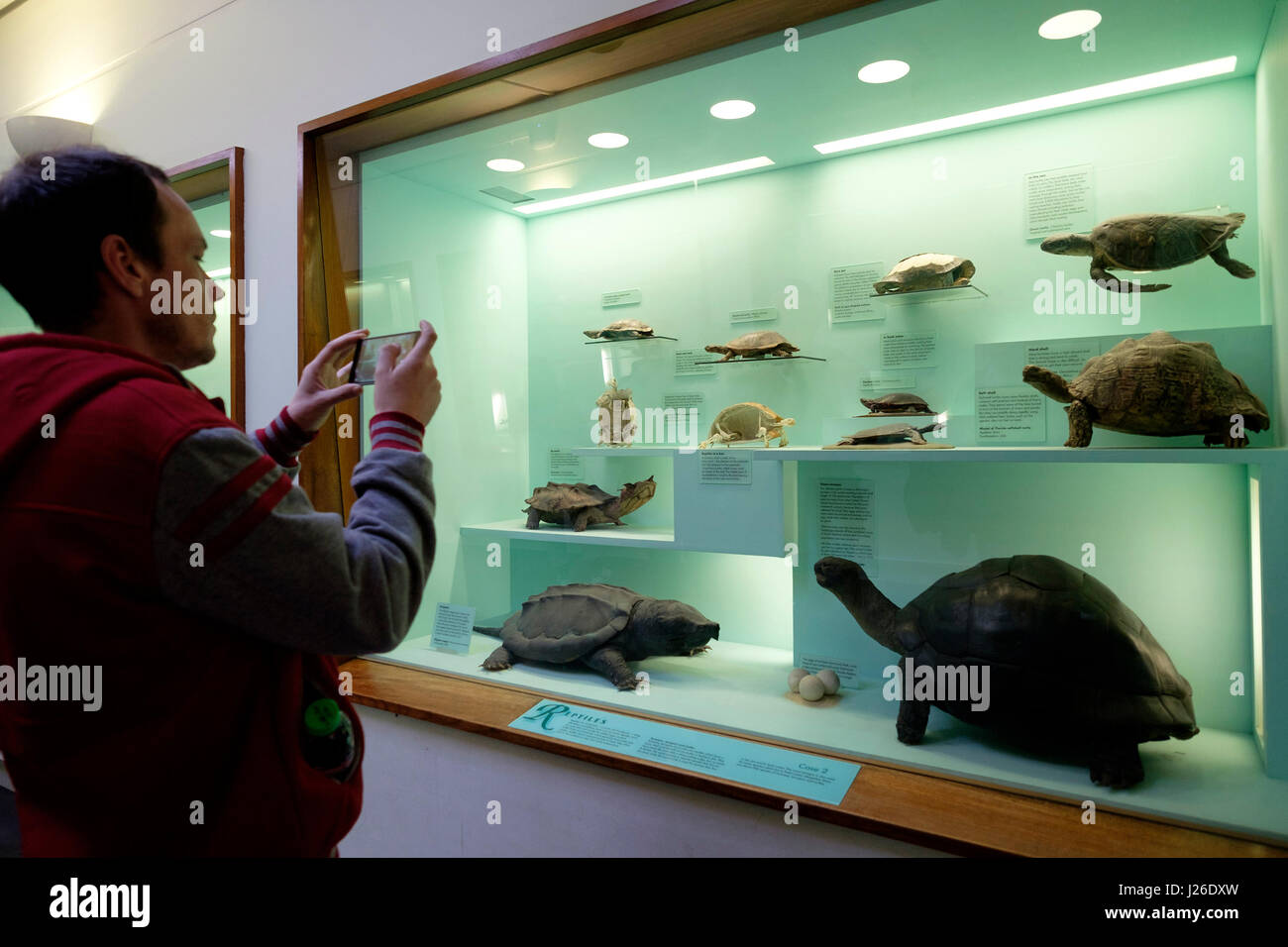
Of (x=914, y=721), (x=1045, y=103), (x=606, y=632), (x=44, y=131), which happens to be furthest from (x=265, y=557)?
(x=44, y=131)

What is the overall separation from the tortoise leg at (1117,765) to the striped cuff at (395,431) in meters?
1.34

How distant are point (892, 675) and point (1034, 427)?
2.21 feet

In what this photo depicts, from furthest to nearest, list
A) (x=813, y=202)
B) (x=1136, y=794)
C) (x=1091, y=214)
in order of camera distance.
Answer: (x=813, y=202)
(x=1091, y=214)
(x=1136, y=794)

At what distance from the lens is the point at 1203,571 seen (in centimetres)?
168

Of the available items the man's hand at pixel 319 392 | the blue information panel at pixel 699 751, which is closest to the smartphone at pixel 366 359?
the man's hand at pixel 319 392

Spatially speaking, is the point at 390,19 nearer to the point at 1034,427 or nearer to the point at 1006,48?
the point at 1006,48

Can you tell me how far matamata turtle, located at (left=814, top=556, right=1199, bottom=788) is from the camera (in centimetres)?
143

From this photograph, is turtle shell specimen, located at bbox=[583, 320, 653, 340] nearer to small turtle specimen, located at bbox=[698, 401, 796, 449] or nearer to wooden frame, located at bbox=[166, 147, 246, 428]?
small turtle specimen, located at bbox=[698, 401, 796, 449]

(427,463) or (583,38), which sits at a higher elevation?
(583,38)

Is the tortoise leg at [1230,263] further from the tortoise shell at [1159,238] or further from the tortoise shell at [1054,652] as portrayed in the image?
the tortoise shell at [1054,652]

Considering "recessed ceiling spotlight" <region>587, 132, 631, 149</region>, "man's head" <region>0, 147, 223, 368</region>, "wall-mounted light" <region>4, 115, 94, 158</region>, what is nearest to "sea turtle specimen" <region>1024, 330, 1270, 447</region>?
"recessed ceiling spotlight" <region>587, 132, 631, 149</region>

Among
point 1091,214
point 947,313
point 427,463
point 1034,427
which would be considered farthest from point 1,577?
point 1091,214

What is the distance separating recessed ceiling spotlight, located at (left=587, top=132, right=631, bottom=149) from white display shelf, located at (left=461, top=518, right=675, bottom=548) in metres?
1.14

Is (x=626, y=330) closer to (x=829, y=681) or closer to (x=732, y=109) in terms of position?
(x=732, y=109)
